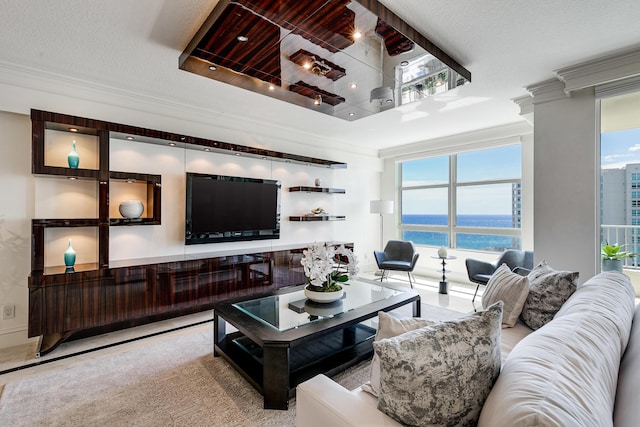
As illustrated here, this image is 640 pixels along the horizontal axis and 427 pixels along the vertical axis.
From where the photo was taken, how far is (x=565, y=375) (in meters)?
0.81

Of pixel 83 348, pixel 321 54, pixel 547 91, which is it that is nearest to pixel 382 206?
pixel 547 91

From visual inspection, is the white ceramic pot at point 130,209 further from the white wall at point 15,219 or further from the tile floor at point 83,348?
the tile floor at point 83,348

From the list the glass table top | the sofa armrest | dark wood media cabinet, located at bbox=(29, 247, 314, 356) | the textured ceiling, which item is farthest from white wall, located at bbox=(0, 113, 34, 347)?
the sofa armrest

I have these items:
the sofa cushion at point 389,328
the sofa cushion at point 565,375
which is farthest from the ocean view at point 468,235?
the sofa cushion at point 389,328

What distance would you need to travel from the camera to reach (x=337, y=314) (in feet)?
7.48

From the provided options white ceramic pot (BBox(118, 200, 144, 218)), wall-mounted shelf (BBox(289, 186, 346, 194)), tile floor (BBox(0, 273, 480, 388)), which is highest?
wall-mounted shelf (BBox(289, 186, 346, 194))

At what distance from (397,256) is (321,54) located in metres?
3.71

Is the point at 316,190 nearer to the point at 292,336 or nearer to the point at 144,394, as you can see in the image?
the point at 292,336

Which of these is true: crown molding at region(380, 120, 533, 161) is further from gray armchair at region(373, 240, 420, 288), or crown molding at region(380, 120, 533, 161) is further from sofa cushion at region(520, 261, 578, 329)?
sofa cushion at region(520, 261, 578, 329)

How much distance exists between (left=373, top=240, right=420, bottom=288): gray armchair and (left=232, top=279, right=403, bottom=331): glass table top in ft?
5.88

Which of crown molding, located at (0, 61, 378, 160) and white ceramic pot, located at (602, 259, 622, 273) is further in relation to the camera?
white ceramic pot, located at (602, 259, 622, 273)

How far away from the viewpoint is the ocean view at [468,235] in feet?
16.3

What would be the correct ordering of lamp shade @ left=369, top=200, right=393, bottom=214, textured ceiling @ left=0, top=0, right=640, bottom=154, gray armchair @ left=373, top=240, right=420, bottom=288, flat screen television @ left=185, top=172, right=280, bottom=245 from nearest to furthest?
textured ceiling @ left=0, top=0, right=640, bottom=154
flat screen television @ left=185, top=172, right=280, bottom=245
gray armchair @ left=373, top=240, right=420, bottom=288
lamp shade @ left=369, top=200, right=393, bottom=214

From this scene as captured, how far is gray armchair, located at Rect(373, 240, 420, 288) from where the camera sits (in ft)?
15.6
